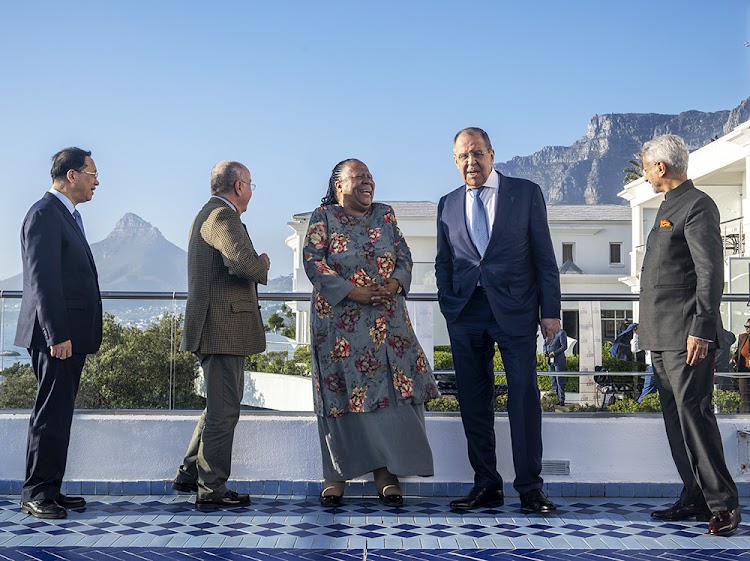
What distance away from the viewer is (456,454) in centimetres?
504

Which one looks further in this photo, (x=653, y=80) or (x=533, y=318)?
(x=653, y=80)

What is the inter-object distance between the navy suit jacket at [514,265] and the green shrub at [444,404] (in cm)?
50

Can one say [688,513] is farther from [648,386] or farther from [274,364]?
[274,364]

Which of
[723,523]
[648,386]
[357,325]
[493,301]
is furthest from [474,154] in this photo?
[723,523]

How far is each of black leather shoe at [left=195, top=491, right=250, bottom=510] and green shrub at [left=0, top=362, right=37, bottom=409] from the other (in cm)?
111

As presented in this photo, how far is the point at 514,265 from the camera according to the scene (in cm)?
458

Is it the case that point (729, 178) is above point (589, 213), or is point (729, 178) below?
below

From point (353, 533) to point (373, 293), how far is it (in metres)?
1.15

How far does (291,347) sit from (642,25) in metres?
120

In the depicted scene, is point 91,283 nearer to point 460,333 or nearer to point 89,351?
point 89,351

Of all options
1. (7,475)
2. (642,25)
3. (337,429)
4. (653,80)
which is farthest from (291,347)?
(653,80)

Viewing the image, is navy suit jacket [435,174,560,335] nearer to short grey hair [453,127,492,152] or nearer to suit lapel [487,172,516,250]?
suit lapel [487,172,516,250]

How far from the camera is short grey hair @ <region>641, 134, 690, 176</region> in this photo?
4.28 metres

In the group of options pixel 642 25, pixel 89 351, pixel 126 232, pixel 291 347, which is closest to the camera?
pixel 89 351
